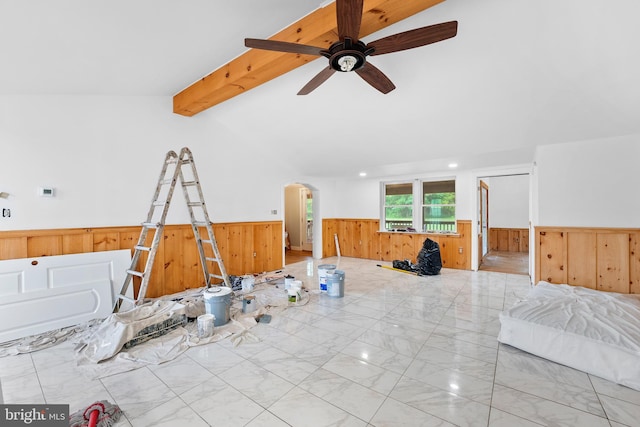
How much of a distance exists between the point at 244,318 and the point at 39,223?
265cm

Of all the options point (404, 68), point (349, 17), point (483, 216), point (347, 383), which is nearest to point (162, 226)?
point (347, 383)

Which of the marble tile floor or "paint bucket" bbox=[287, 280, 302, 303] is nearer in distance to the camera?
the marble tile floor

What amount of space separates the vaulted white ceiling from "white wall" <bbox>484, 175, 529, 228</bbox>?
4723 mm

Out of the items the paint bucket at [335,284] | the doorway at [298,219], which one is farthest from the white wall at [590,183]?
the doorway at [298,219]

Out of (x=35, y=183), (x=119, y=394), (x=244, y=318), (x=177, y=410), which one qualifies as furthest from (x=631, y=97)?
(x=35, y=183)

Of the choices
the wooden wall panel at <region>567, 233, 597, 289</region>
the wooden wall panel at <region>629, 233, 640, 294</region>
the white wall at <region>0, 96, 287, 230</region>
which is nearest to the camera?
the white wall at <region>0, 96, 287, 230</region>

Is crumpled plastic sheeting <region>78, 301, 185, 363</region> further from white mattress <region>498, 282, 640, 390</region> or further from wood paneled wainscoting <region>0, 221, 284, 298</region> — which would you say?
white mattress <region>498, 282, 640, 390</region>

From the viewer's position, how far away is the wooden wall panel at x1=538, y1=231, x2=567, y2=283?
4.34 meters

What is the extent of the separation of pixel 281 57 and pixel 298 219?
6640 mm

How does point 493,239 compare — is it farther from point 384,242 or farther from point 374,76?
point 374,76

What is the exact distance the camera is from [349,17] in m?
1.79

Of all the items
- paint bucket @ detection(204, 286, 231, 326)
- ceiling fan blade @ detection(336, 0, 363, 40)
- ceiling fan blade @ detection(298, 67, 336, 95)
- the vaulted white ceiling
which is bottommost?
paint bucket @ detection(204, 286, 231, 326)

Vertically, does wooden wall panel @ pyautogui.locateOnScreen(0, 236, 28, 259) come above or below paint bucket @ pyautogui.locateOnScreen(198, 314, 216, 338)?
above

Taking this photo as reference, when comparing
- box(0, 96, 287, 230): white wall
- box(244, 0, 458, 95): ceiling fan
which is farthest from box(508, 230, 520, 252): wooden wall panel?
box(244, 0, 458, 95): ceiling fan
